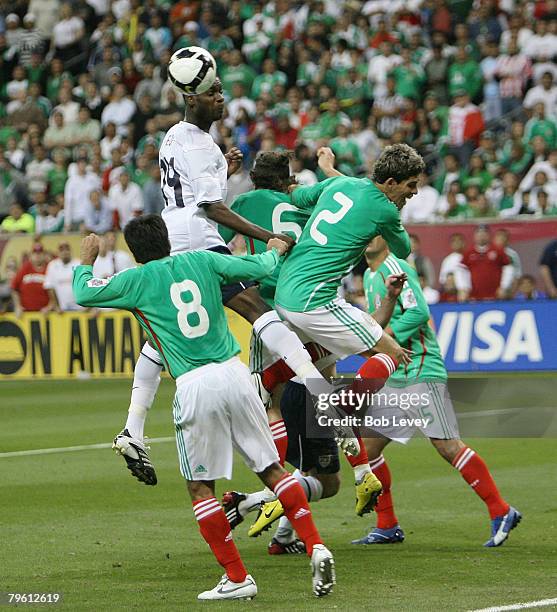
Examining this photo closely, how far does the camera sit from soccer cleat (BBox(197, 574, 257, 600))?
677cm

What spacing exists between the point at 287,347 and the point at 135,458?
1117 millimetres

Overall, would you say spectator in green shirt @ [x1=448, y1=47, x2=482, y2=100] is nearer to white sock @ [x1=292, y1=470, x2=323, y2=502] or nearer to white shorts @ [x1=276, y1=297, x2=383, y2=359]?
white sock @ [x1=292, y1=470, x2=323, y2=502]

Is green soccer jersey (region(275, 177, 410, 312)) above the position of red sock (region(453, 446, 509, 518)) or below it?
above

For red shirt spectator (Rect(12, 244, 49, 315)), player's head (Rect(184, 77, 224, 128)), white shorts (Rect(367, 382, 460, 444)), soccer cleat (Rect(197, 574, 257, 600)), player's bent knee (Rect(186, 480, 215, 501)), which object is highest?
player's head (Rect(184, 77, 224, 128))

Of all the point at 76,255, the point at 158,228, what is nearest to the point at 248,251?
the point at 158,228

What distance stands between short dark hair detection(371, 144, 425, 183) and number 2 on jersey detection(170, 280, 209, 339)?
1597 millimetres

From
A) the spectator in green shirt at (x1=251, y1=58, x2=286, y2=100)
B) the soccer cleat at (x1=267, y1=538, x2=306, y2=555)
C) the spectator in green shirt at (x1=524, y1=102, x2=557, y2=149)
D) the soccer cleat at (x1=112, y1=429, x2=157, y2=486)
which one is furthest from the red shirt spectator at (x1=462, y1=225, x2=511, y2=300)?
the soccer cleat at (x1=112, y1=429, x2=157, y2=486)

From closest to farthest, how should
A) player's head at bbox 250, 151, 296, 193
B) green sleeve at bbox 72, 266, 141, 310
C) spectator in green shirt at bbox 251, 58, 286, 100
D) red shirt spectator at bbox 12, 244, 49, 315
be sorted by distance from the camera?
green sleeve at bbox 72, 266, 141, 310, player's head at bbox 250, 151, 296, 193, red shirt spectator at bbox 12, 244, 49, 315, spectator in green shirt at bbox 251, 58, 286, 100

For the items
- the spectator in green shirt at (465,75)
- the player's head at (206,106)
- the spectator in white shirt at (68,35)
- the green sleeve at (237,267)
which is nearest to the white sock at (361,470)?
the green sleeve at (237,267)

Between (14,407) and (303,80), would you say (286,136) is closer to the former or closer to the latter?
(303,80)

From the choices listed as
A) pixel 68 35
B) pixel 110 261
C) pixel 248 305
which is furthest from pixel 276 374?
A: pixel 68 35

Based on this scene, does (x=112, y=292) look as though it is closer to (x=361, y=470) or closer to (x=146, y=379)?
(x=146, y=379)

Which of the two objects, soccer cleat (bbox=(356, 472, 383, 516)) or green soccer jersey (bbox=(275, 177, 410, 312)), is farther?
soccer cleat (bbox=(356, 472, 383, 516))

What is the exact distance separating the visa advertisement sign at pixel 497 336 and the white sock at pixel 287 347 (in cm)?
1099
